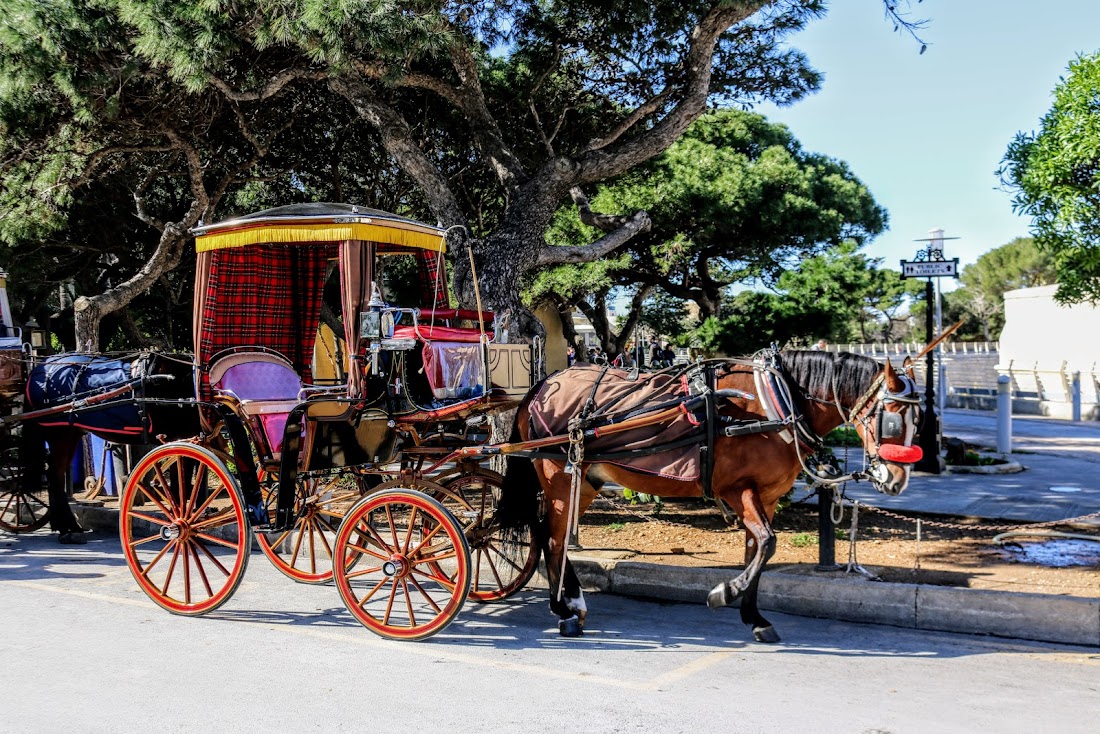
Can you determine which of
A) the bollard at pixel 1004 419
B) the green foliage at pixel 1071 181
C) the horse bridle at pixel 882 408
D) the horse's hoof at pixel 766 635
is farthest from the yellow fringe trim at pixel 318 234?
the bollard at pixel 1004 419

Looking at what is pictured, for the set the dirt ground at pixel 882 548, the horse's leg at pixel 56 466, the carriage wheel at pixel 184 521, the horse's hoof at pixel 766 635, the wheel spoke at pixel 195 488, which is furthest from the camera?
the horse's leg at pixel 56 466

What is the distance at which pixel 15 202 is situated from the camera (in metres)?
12.6

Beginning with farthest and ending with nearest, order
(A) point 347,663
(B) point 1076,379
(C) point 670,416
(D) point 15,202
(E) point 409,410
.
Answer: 1. (B) point 1076,379
2. (D) point 15,202
3. (E) point 409,410
4. (C) point 670,416
5. (A) point 347,663

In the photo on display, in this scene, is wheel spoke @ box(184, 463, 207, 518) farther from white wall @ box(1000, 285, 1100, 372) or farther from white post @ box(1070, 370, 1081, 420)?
white wall @ box(1000, 285, 1100, 372)

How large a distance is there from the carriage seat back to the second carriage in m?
0.01

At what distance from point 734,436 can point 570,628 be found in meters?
1.71

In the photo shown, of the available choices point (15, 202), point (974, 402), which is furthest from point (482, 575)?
point (974, 402)

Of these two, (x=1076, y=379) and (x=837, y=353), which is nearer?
(x=837, y=353)

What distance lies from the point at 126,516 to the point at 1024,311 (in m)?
48.7

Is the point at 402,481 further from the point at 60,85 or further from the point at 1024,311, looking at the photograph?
the point at 1024,311

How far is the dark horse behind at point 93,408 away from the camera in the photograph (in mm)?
8414

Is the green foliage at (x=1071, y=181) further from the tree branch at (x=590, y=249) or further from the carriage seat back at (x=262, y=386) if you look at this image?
the carriage seat back at (x=262, y=386)

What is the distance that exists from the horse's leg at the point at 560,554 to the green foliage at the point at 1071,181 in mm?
5324

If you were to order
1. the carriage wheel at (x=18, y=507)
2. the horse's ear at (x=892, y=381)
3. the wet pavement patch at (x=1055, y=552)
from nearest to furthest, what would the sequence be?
the horse's ear at (x=892, y=381)
the wet pavement patch at (x=1055, y=552)
the carriage wheel at (x=18, y=507)
